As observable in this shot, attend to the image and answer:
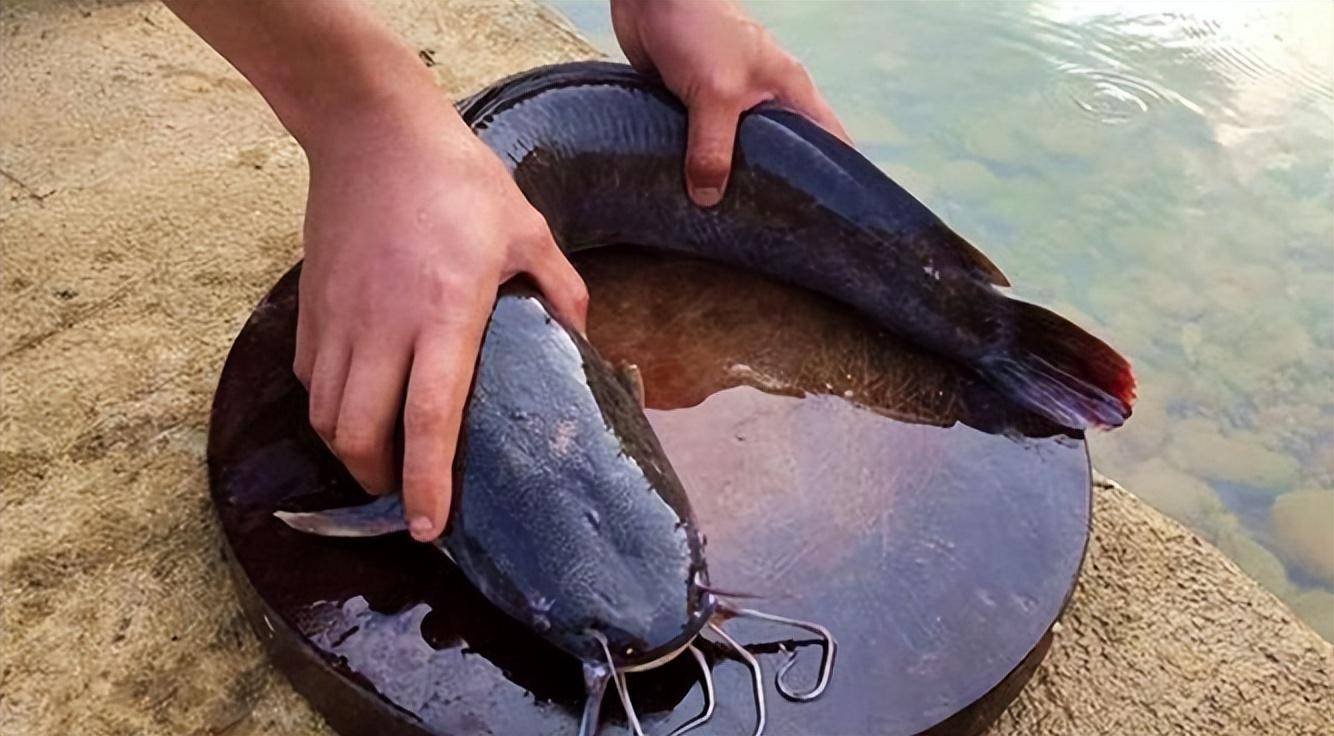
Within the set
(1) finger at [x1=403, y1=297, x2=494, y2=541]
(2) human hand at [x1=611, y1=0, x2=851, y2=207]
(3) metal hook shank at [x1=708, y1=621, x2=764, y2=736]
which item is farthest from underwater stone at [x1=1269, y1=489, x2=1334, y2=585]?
(1) finger at [x1=403, y1=297, x2=494, y2=541]

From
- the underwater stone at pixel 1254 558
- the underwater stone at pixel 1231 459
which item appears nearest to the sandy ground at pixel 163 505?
the underwater stone at pixel 1254 558

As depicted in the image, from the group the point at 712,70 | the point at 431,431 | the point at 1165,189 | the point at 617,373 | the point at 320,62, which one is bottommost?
the point at 1165,189

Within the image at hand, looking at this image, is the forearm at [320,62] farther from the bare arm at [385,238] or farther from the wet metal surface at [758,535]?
the wet metal surface at [758,535]

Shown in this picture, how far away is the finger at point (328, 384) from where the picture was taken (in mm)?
1831

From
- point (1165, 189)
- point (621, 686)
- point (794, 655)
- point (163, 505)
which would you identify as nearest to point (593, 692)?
point (621, 686)

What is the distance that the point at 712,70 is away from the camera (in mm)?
2469

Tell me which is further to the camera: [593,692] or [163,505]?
[163,505]

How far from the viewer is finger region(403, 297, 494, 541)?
1740 millimetres

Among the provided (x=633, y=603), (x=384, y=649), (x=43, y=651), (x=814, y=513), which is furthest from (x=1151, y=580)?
(x=43, y=651)

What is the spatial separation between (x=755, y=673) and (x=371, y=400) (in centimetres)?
62

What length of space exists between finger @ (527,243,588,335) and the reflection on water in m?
1.75

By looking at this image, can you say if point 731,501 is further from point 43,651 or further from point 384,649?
point 43,651

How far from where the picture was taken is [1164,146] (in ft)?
13.5

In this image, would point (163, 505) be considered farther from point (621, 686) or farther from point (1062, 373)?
point (1062, 373)
